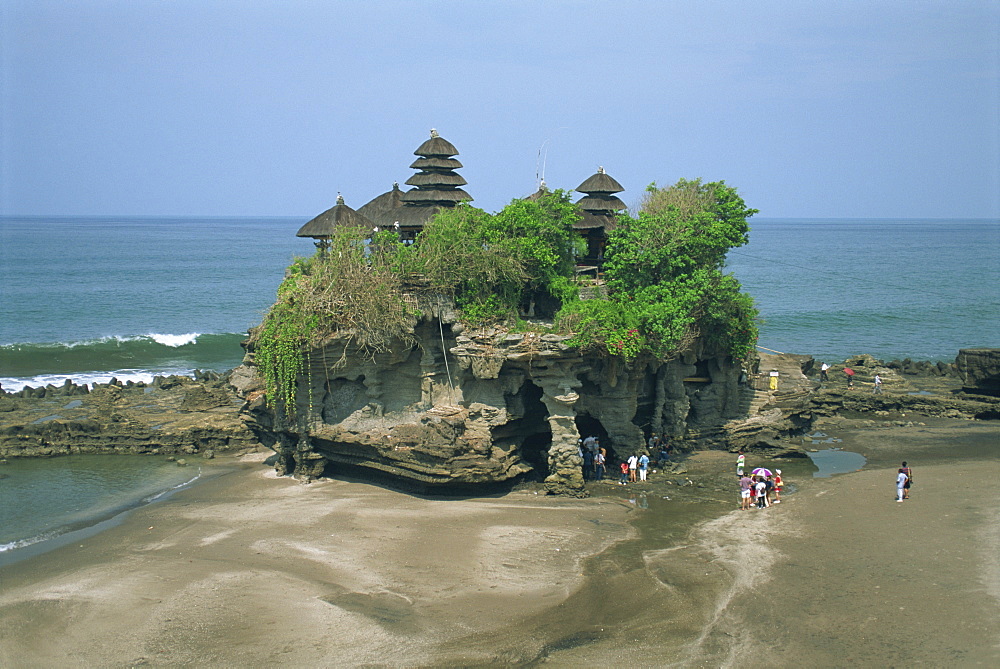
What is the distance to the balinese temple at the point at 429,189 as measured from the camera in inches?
1049

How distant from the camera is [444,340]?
22.3 meters

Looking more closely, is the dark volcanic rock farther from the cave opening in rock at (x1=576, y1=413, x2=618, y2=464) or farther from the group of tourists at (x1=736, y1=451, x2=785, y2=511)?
the cave opening in rock at (x1=576, y1=413, x2=618, y2=464)

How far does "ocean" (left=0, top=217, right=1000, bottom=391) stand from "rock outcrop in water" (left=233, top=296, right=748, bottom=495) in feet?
10.2

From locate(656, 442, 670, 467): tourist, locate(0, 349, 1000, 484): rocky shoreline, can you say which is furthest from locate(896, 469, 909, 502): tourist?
locate(656, 442, 670, 467): tourist

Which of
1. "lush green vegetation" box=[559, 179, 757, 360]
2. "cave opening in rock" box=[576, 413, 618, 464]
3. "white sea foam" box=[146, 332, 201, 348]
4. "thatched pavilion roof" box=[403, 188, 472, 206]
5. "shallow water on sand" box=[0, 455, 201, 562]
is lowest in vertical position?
"shallow water on sand" box=[0, 455, 201, 562]

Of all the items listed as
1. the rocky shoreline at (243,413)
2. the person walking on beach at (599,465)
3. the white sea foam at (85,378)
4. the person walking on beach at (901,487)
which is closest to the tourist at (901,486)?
the person walking on beach at (901,487)

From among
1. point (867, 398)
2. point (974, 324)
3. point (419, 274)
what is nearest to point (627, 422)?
point (419, 274)

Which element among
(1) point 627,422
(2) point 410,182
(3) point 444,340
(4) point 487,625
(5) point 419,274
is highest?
(2) point 410,182

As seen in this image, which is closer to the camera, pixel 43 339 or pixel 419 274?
pixel 419 274

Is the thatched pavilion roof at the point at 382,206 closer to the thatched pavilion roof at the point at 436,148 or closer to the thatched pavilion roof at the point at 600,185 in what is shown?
the thatched pavilion roof at the point at 436,148

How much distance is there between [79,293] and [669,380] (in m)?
59.0

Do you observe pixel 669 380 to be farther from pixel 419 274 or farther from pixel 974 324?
pixel 974 324

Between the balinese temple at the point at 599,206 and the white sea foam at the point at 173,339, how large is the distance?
1208 inches

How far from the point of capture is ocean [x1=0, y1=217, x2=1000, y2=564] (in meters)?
24.1
